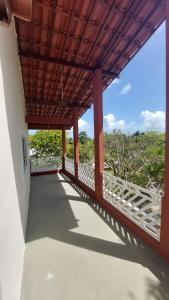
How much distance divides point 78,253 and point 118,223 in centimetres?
117

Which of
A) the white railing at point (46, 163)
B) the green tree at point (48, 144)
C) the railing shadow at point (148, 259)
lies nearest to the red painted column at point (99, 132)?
the railing shadow at point (148, 259)

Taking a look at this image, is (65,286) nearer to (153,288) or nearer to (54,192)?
(153,288)

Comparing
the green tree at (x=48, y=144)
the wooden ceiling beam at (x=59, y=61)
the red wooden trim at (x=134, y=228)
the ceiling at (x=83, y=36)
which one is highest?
the ceiling at (x=83, y=36)

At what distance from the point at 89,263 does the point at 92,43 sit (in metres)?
3.90

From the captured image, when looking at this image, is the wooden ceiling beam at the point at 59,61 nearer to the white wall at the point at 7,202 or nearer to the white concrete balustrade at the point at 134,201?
the white wall at the point at 7,202

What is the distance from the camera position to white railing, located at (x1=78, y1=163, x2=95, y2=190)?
5701mm

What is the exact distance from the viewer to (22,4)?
37.0 inches

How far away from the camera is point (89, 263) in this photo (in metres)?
2.24

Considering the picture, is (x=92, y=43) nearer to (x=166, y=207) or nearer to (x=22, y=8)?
(x=22, y=8)

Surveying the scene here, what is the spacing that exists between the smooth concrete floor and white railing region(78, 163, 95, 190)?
2.04 metres

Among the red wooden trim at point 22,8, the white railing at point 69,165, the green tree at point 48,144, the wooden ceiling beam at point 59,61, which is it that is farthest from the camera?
the green tree at point 48,144

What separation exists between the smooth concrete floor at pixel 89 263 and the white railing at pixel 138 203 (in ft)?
0.94

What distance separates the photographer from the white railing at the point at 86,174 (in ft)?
18.7

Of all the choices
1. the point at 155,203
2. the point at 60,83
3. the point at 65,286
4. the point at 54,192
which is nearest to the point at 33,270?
the point at 65,286
